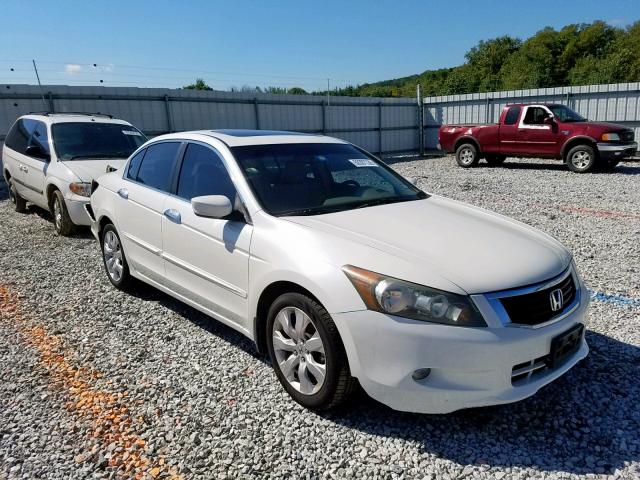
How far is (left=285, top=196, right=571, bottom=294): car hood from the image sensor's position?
8.48 ft

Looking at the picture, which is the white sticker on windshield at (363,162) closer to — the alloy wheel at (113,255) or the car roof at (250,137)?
the car roof at (250,137)

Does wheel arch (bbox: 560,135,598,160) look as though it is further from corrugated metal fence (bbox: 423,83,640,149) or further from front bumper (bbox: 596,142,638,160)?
corrugated metal fence (bbox: 423,83,640,149)

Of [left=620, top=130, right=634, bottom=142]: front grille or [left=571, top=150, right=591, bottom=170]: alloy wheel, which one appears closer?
[left=620, top=130, right=634, bottom=142]: front grille

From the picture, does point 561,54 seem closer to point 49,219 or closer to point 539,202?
point 539,202

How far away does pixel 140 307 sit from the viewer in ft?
15.4

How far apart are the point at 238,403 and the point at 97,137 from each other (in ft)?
20.9

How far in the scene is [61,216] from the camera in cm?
728

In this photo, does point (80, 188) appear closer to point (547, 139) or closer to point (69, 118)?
point (69, 118)

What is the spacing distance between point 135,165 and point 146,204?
71 cm

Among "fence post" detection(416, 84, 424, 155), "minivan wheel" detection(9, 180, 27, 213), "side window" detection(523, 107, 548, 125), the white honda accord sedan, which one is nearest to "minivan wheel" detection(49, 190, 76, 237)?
"minivan wheel" detection(9, 180, 27, 213)

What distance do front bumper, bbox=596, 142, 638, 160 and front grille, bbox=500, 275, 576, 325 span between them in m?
12.4

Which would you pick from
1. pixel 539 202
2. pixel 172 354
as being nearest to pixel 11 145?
pixel 172 354

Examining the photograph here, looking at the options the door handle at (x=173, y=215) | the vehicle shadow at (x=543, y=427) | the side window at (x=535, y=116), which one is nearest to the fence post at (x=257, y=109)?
the side window at (x=535, y=116)

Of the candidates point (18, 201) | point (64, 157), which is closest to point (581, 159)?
point (64, 157)
